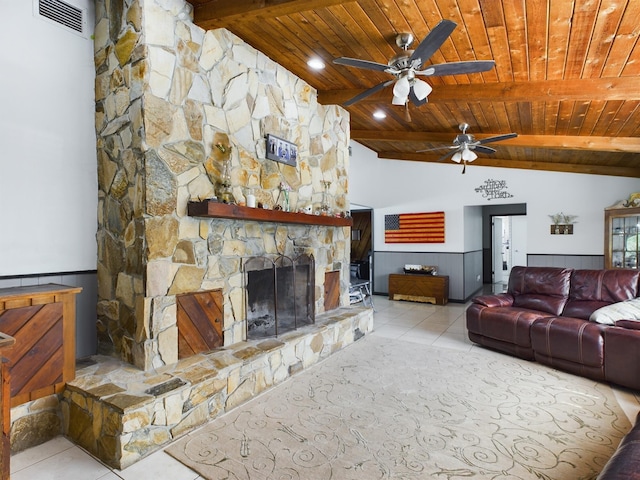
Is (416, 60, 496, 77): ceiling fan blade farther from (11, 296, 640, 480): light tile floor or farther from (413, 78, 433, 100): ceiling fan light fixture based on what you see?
(11, 296, 640, 480): light tile floor

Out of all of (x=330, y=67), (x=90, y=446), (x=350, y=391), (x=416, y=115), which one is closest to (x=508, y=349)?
(x=350, y=391)

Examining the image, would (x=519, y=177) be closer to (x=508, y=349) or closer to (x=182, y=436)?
(x=508, y=349)

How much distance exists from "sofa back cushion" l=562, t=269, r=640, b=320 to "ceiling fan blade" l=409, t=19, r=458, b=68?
336cm

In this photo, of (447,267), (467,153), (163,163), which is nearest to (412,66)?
(163,163)

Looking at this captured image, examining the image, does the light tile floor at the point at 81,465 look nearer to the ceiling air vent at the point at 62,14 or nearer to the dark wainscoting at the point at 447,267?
the ceiling air vent at the point at 62,14

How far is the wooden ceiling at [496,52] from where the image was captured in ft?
9.15

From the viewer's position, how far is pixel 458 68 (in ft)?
9.79

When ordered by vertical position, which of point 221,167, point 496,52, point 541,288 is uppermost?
point 496,52

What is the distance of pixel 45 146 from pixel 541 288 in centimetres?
553

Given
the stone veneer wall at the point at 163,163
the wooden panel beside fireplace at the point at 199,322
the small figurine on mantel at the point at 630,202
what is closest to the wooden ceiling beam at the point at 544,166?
the small figurine on mantel at the point at 630,202

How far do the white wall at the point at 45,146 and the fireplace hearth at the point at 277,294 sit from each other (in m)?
1.50

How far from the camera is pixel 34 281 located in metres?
2.81

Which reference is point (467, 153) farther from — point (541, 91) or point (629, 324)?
point (629, 324)

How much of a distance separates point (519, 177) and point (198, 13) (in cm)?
642
